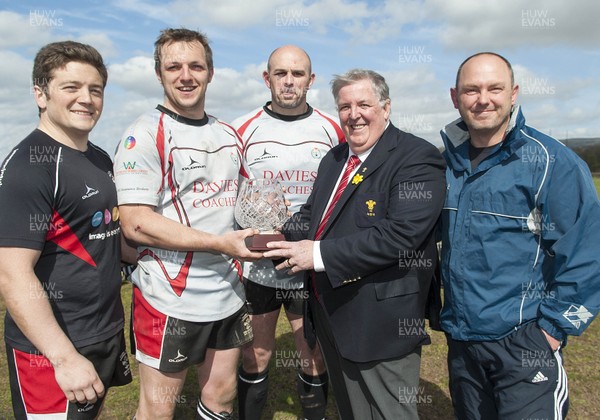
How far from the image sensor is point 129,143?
280 cm

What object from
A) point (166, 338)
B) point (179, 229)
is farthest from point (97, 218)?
point (166, 338)

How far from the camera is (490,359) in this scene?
268 centimetres

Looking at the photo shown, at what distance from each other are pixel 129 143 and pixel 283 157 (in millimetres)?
1395

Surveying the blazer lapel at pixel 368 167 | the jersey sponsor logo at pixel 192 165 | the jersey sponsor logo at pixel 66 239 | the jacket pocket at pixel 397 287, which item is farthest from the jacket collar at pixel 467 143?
the jersey sponsor logo at pixel 66 239

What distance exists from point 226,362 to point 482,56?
2600mm

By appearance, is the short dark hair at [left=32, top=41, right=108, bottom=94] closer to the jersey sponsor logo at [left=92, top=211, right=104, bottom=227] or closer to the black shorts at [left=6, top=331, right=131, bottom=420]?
the jersey sponsor logo at [left=92, top=211, right=104, bottom=227]

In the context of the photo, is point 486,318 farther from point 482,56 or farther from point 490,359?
point 482,56

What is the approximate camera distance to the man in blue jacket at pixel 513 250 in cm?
245

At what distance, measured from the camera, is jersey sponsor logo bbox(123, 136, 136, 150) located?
2.79m

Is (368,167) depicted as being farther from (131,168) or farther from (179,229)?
(131,168)

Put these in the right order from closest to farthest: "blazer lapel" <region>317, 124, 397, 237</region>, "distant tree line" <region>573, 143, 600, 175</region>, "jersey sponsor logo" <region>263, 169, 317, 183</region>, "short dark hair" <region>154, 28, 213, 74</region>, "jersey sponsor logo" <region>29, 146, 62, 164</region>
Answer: "jersey sponsor logo" <region>29, 146, 62, 164</region>
"blazer lapel" <region>317, 124, 397, 237</region>
"short dark hair" <region>154, 28, 213, 74</region>
"jersey sponsor logo" <region>263, 169, 317, 183</region>
"distant tree line" <region>573, 143, 600, 175</region>

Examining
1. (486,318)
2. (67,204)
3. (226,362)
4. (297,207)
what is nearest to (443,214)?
(486,318)

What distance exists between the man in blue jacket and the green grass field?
215 cm

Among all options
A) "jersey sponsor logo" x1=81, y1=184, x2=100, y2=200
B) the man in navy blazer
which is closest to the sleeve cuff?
the man in navy blazer
